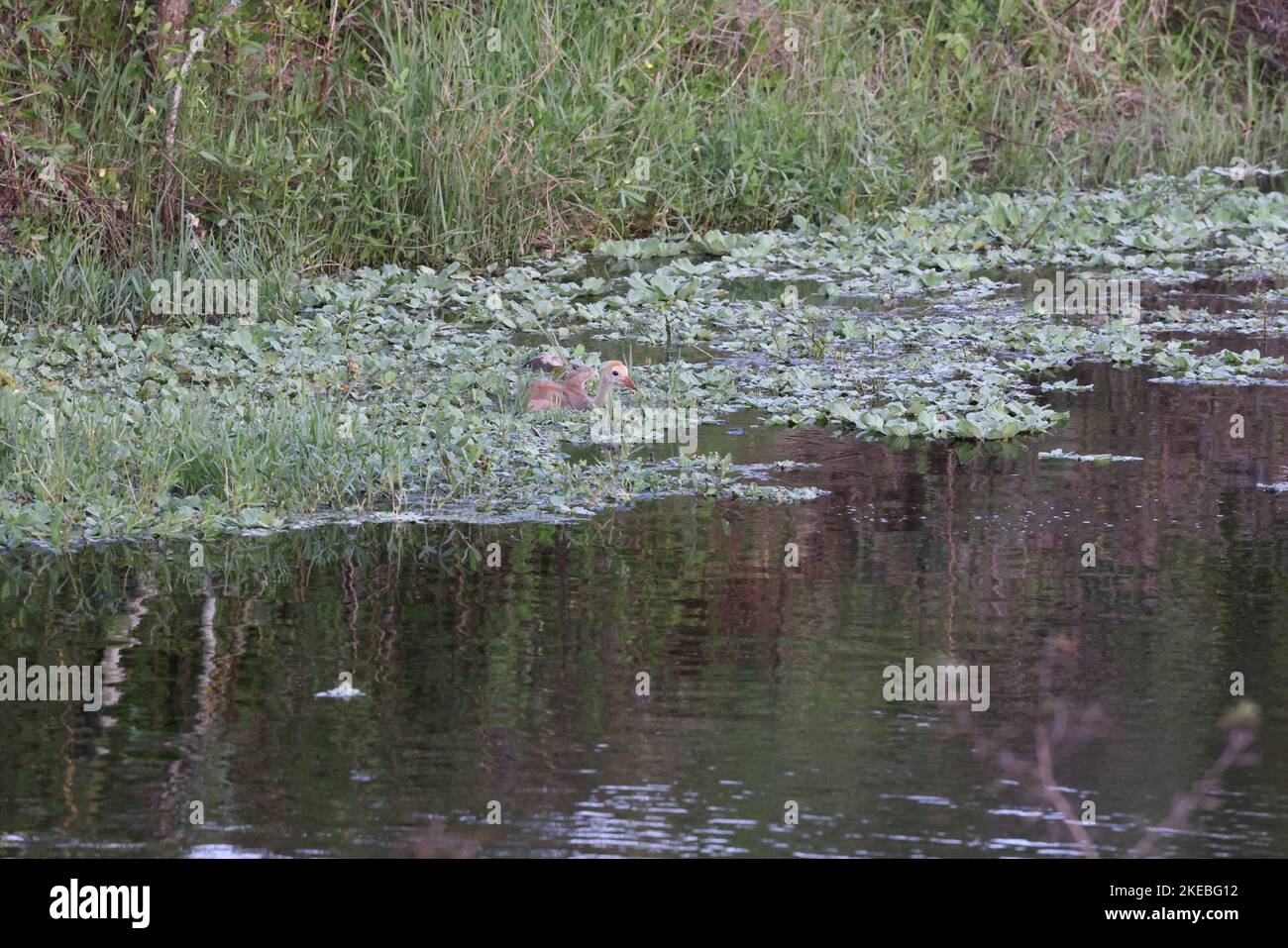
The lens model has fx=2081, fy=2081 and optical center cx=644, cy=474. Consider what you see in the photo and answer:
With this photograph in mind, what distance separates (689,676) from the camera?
5.89 m

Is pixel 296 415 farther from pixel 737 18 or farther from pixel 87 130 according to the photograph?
pixel 737 18

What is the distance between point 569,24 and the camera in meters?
14.0

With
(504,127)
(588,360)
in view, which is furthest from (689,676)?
(504,127)

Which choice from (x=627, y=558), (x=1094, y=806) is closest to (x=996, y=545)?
(x=627, y=558)

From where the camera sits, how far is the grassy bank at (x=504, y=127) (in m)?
11.6

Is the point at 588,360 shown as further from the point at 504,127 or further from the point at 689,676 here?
the point at 689,676

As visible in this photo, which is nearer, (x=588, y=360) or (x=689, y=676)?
(x=689, y=676)

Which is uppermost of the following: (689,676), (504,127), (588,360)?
(504,127)

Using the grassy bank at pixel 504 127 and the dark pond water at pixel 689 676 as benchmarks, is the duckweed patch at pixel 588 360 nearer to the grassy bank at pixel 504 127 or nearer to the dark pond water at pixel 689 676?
the dark pond water at pixel 689 676

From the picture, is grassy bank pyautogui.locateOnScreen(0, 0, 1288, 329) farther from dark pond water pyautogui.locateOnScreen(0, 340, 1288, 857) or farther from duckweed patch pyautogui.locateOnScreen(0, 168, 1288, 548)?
dark pond water pyautogui.locateOnScreen(0, 340, 1288, 857)

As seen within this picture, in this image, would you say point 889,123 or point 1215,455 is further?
point 889,123

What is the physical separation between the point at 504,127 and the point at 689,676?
7.70m

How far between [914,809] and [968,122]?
12.2 meters

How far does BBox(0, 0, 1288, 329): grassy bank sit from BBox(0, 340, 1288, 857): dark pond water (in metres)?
4.55
